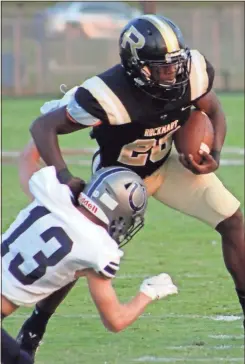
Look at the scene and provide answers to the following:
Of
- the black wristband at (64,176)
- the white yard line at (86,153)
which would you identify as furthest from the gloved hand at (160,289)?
the white yard line at (86,153)

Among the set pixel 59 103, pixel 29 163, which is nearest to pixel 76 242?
pixel 29 163

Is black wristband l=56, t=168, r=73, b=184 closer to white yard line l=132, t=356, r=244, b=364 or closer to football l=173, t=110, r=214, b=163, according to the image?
football l=173, t=110, r=214, b=163

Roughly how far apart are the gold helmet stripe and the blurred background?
76.5ft

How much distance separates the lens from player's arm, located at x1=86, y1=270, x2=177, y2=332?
4203mm

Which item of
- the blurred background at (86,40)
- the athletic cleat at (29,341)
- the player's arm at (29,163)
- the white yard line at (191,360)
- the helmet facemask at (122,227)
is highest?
the helmet facemask at (122,227)

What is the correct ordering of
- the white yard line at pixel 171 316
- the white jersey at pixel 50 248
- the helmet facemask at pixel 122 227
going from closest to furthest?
the white jersey at pixel 50 248
the helmet facemask at pixel 122 227
the white yard line at pixel 171 316

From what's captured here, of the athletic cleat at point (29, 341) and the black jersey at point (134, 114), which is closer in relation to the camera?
the black jersey at point (134, 114)

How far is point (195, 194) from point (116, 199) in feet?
4.76

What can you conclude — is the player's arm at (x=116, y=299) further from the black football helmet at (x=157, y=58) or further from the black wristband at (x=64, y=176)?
the black football helmet at (x=157, y=58)

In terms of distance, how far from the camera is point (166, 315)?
6172 millimetres

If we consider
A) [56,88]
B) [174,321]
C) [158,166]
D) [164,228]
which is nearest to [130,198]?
[158,166]

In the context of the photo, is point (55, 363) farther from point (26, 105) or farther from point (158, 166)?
point (26, 105)

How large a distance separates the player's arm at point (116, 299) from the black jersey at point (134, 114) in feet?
3.72

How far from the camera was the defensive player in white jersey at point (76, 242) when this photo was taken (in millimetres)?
4117
